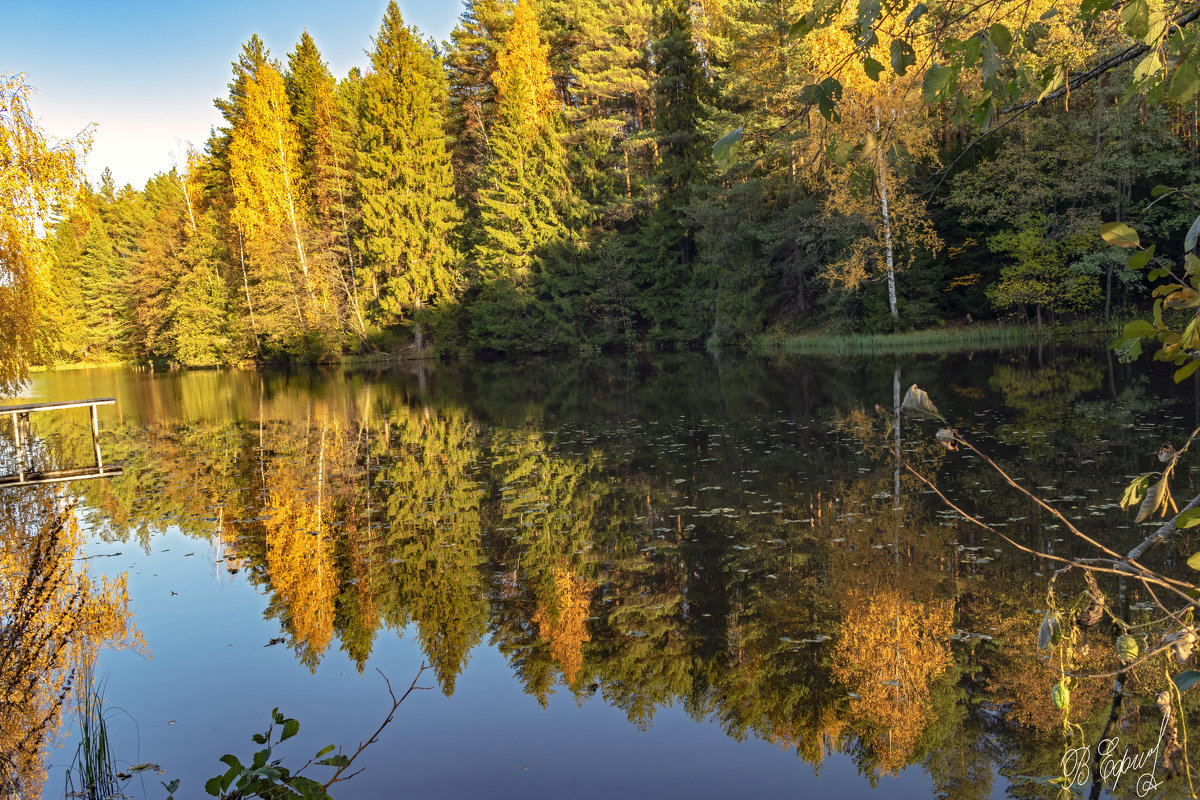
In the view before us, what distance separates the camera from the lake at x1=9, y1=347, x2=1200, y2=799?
388 centimetres

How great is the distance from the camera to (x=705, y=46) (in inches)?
1427

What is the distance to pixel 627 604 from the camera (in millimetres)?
5668

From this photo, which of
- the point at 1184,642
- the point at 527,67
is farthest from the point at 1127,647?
the point at 527,67

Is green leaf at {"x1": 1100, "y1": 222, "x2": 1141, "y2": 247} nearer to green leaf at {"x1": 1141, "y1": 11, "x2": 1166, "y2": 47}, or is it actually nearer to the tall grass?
green leaf at {"x1": 1141, "y1": 11, "x2": 1166, "y2": 47}

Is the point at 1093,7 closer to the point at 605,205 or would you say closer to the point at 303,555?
the point at 303,555

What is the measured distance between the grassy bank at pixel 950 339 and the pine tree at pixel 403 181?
1932cm

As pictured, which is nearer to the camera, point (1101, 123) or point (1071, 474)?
point (1071, 474)

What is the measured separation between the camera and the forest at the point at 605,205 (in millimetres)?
25516

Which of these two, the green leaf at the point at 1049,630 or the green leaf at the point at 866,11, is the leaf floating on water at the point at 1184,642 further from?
the green leaf at the point at 866,11

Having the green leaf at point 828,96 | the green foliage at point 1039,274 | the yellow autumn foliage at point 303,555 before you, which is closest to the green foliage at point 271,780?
the green leaf at point 828,96

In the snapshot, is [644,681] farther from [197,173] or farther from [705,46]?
[197,173]

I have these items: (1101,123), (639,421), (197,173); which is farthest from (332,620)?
(197,173)

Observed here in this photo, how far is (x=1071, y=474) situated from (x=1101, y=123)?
2125 centimetres

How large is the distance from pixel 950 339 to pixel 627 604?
23.6 meters
